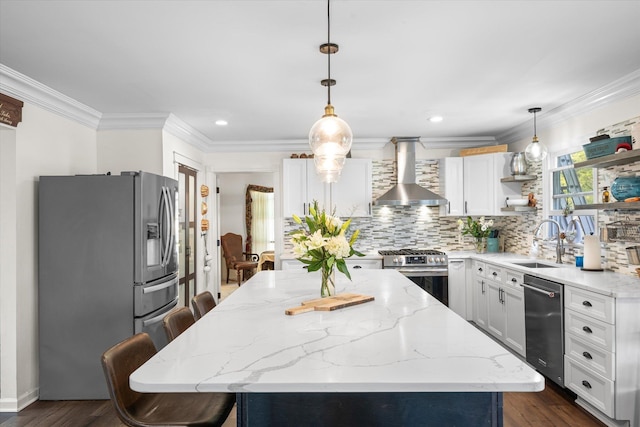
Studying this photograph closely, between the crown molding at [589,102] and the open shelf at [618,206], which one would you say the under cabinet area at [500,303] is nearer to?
the open shelf at [618,206]

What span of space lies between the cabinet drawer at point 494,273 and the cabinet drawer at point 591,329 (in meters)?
1.18

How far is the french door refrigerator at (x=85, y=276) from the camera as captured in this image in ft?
10.9

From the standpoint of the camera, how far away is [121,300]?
11.0 feet

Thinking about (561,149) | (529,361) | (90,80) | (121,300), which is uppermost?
(90,80)

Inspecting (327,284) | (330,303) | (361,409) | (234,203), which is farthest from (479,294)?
(234,203)

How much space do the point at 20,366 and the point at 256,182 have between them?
6548 mm

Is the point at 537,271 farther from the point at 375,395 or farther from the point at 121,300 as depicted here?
the point at 121,300

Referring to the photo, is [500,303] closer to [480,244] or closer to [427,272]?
[427,272]

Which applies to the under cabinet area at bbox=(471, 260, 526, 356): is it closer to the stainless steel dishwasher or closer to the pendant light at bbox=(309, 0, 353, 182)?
the stainless steel dishwasher

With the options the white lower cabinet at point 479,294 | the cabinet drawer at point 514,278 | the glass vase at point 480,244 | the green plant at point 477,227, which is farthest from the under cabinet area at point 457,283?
the cabinet drawer at point 514,278

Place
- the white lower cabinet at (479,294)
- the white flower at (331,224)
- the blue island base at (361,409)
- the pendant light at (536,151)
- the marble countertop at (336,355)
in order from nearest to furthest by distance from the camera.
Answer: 1. the marble countertop at (336,355)
2. the blue island base at (361,409)
3. the white flower at (331,224)
4. the pendant light at (536,151)
5. the white lower cabinet at (479,294)

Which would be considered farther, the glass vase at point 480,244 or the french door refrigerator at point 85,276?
the glass vase at point 480,244

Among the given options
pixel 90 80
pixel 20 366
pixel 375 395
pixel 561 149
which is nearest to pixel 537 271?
pixel 561 149

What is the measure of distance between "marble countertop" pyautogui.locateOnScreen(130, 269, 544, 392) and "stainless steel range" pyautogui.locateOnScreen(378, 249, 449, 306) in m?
2.85
